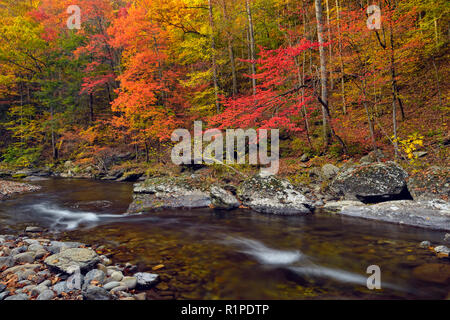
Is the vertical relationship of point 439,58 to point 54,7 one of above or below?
A: below

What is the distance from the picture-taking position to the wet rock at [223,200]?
27.1ft

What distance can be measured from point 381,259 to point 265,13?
59.7ft

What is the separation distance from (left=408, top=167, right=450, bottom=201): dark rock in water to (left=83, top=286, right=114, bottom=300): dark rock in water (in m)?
7.71

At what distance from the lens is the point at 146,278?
12.3ft

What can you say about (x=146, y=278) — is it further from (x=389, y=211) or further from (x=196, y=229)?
(x=389, y=211)

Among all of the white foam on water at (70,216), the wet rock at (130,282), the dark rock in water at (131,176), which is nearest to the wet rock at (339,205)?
the wet rock at (130,282)

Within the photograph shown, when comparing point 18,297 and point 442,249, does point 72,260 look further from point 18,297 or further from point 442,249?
point 442,249

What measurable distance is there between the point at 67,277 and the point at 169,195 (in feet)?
18.0

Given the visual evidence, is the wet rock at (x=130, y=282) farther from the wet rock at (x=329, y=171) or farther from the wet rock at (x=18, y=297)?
the wet rock at (x=329, y=171)

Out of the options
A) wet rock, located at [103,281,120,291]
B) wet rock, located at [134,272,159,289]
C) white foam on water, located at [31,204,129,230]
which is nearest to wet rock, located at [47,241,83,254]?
white foam on water, located at [31,204,129,230]

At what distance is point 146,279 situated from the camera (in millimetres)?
3713

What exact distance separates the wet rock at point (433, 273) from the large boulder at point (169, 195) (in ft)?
20.8
